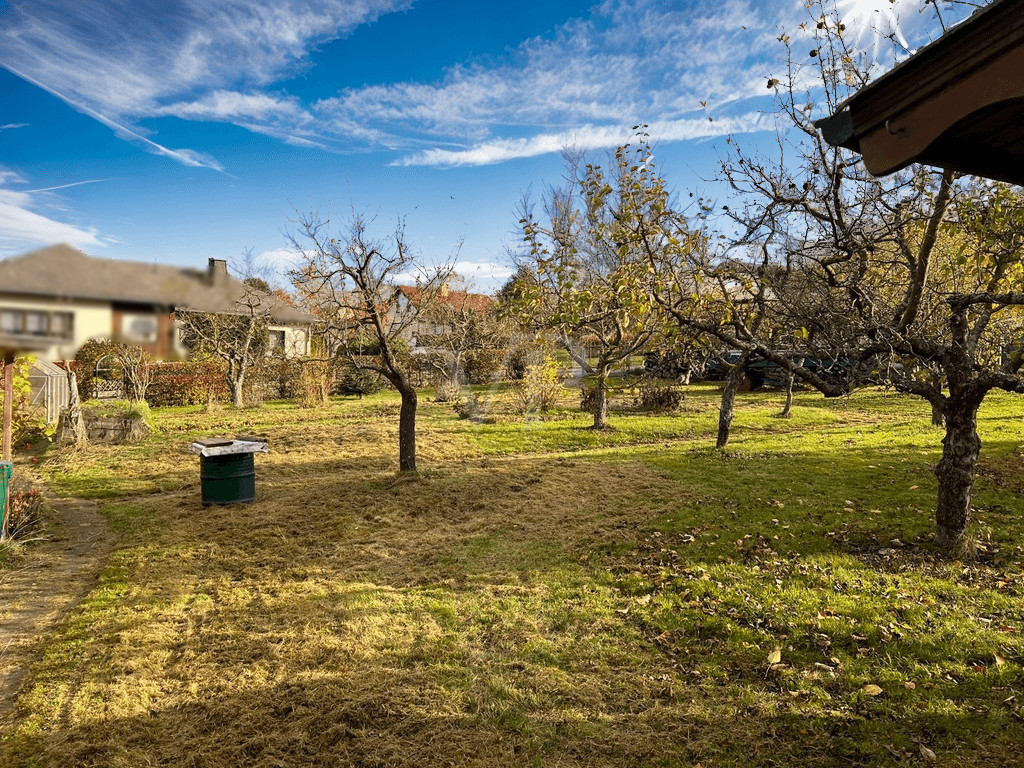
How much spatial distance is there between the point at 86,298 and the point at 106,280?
0.21 ft

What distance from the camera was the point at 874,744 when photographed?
329 cm

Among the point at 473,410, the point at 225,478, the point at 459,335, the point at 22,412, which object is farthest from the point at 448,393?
the point at 225,478

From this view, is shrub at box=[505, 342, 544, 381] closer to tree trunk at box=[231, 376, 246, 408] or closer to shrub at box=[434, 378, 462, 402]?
shrub at box=[434, 378, 462, 402]

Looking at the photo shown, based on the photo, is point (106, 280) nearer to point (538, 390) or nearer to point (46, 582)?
point (46, 582)

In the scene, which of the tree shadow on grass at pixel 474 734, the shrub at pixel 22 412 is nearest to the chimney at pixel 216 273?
the tree shadow on grass at pixel 474 734

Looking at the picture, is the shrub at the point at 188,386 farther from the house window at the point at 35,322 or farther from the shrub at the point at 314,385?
the house window at the point at 35,322

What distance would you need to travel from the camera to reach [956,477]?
227 inches

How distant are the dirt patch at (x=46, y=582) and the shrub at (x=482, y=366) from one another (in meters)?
16.1

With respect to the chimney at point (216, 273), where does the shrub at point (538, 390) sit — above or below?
below

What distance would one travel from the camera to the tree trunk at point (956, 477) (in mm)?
5680

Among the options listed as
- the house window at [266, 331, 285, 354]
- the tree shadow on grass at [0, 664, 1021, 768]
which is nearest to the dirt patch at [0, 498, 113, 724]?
the tree shadow on grass at [0, 664, 1021, 768]

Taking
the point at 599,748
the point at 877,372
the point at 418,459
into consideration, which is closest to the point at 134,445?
the point at 418,459

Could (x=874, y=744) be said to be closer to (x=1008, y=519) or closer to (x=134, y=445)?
(x=1008, y=519)

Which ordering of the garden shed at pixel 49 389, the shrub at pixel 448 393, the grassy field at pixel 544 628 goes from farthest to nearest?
the shrub at pixel 448 393, the garden shed at pixel 49 389, the grassy field at pixel 544 628
